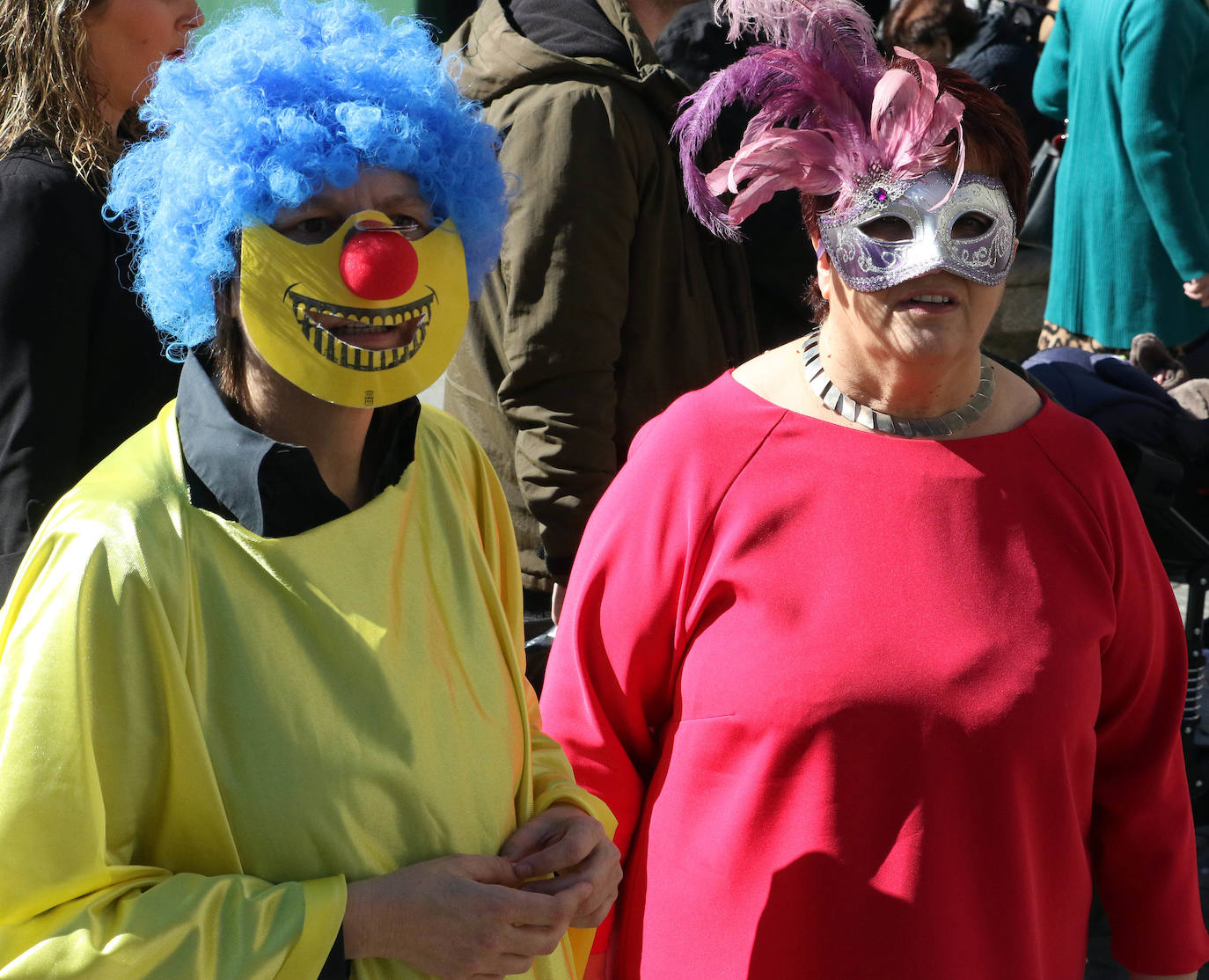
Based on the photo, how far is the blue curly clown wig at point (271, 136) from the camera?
60.5 inches

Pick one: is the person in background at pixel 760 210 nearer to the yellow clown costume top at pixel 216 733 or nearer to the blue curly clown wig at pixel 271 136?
the blue curly clown wig at pixel 271 136

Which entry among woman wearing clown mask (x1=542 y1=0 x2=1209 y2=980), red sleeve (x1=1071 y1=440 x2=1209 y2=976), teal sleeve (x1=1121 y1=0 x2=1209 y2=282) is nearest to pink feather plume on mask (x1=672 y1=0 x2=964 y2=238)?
woman wearing clown mask (x1=542 y1=0 x2=1209 y2=980)

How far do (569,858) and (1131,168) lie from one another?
12.6ft

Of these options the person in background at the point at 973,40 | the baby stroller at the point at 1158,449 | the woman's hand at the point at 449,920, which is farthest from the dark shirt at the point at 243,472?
the person in background at the point at 973,40

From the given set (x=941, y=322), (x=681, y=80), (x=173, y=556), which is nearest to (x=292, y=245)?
(x=173, y=556)

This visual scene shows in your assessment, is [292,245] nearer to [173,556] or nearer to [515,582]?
[173,556]

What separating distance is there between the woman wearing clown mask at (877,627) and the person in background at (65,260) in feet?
2.64

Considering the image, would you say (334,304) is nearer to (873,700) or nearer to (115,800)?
(115,800)

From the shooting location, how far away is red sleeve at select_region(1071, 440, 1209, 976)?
2076 millimetres

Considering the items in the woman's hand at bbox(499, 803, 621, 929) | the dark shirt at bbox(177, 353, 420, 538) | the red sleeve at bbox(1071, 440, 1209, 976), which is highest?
the dark shirt at bbox(177, 353, 420, 538)

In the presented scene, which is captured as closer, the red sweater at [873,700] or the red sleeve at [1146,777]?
the red sweater at [873,700]

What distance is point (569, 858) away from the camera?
1615mm

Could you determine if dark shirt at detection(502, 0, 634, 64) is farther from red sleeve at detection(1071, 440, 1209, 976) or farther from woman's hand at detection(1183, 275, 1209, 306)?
woman's hand at detection(1183, 275, 1209, 306)

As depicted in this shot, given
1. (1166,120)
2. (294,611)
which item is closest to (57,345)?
(294,611)
